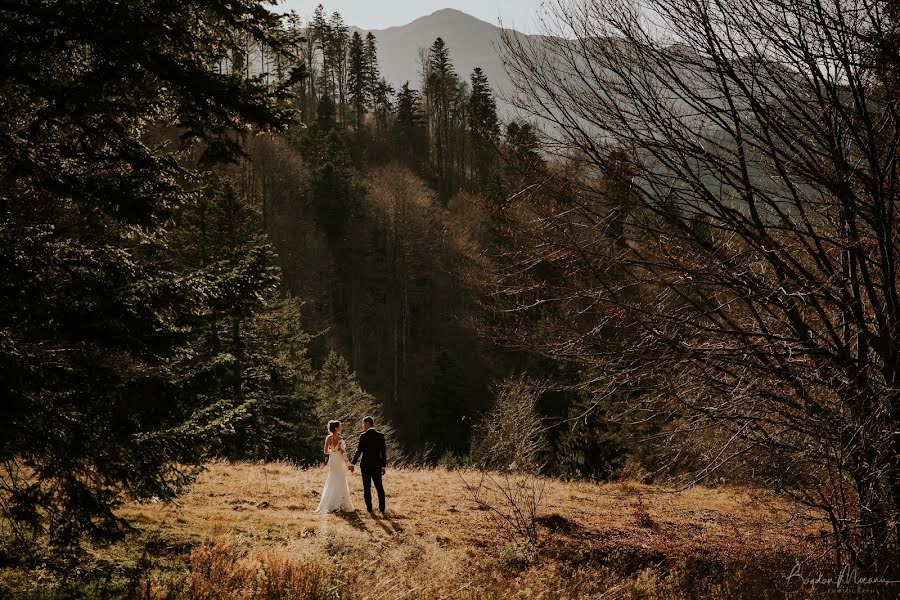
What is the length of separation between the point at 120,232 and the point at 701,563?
25.4 feet

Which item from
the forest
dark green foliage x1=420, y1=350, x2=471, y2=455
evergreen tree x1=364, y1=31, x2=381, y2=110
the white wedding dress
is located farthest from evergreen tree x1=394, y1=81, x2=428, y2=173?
the forest

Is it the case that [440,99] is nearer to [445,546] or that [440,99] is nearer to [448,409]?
[448,409]

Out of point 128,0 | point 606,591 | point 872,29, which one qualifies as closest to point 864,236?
point 872,29

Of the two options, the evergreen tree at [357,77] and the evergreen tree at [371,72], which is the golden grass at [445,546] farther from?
the evergreen tree at [371,72]

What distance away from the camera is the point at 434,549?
26.2ft

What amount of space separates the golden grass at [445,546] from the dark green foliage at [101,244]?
1415 millimetres

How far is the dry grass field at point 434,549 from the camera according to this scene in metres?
5.89

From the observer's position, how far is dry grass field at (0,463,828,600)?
19.3 feet

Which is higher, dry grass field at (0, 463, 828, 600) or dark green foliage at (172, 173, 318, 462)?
dark green foliage at (172, 173, 318, 462)

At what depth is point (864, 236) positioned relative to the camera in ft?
18.3

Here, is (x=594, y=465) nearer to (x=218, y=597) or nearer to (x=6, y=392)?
(x=218, y=597)

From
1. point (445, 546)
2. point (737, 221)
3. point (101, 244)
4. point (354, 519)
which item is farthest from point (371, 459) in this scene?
point (737, 221)

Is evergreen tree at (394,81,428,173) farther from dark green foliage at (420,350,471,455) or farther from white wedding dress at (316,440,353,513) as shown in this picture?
white wedding dress at (316,440,353,513)

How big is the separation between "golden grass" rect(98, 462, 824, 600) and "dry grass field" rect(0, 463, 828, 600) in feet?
0.07
